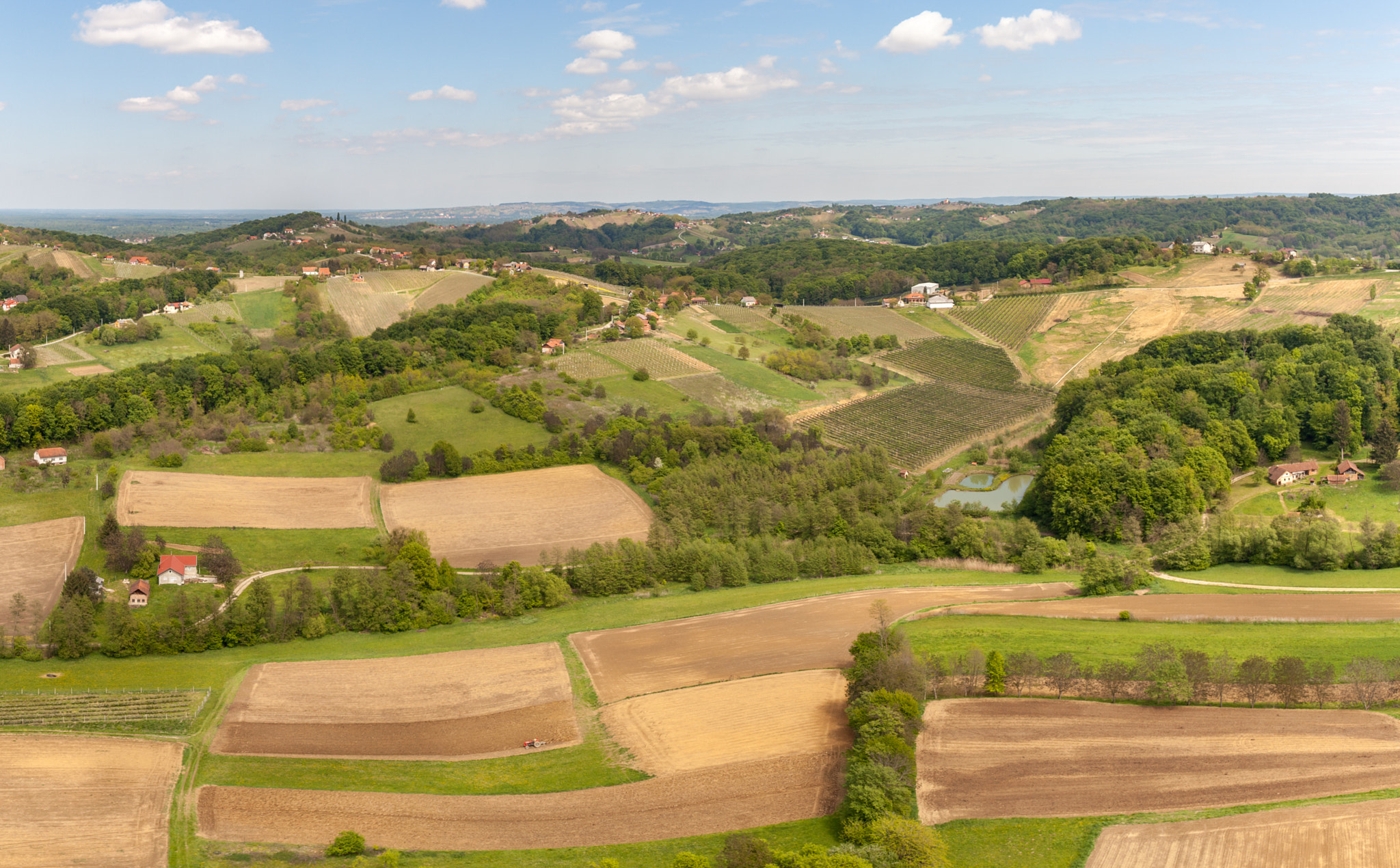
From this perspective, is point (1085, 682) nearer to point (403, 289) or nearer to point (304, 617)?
point (304, 617)

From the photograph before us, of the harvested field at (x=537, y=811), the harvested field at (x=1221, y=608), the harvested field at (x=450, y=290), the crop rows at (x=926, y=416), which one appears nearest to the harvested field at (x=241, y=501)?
the harvested field at (x=537, y=811)

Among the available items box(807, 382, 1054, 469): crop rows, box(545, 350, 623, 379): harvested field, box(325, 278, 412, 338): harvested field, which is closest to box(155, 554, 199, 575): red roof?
box(545, 350, 623, 379): harvested field

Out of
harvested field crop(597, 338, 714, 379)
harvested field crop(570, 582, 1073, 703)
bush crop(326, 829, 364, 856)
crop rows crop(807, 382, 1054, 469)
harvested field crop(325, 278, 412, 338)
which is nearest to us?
bush crop(326, 829, 364, 856)

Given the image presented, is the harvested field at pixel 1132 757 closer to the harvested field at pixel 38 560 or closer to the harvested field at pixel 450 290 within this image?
the harvested field at pixel 38 560

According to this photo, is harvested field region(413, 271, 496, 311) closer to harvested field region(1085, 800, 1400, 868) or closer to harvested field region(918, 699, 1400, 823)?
harvested field region(918, 699, 1400, 823)

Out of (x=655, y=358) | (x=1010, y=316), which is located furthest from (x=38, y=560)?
(x=1010, y=316)
